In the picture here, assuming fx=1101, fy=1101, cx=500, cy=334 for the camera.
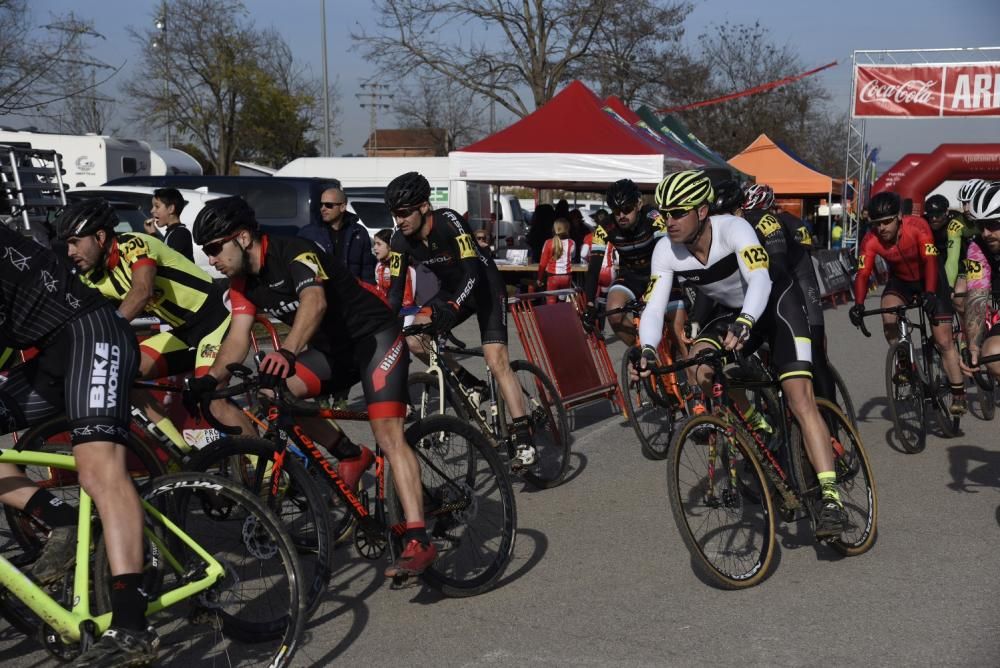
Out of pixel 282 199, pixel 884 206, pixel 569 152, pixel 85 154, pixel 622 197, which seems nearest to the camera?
pixel 884 206

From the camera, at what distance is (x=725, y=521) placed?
5262 millimetres

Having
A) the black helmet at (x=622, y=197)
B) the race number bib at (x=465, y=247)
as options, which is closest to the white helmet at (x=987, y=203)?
the black helmet at (x=622, y=197)

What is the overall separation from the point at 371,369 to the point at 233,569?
119 centimetres

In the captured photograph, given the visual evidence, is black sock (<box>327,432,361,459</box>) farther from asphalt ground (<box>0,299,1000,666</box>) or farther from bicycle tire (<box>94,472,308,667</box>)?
bicycle tire (<box>94,472,308,667</box>)

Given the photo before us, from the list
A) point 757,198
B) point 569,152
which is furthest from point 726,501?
point 569,152

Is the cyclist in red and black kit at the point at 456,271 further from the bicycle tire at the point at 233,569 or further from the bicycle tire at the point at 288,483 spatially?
the bicycle tire at the point at 233,569

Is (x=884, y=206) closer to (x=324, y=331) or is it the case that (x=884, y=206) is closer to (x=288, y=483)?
(x=324, y=331)

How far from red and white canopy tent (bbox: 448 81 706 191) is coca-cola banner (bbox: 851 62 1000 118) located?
1365cm

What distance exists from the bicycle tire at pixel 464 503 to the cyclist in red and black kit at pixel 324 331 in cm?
19

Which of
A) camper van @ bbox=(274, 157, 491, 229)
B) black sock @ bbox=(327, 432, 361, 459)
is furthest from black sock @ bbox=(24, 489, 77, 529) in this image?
camper van @ bbox=(274, 157, 491, 229)

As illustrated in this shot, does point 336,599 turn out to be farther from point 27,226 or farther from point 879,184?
point 879,184

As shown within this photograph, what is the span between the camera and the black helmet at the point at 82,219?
5613mm

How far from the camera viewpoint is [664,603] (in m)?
5.00

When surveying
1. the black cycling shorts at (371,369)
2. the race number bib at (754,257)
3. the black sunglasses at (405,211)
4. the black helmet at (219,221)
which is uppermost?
the black sunglasses at (405,211)
